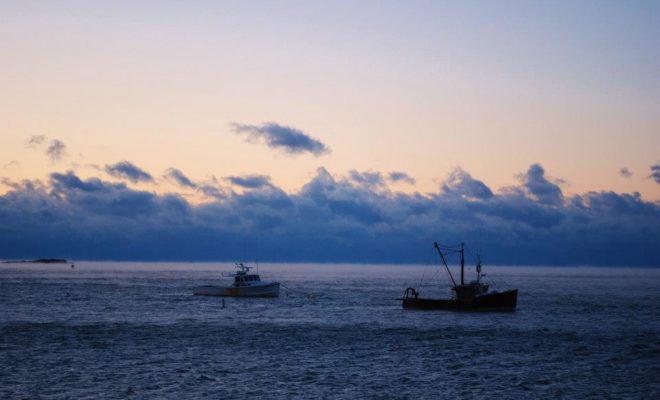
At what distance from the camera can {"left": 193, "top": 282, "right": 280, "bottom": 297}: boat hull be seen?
148m

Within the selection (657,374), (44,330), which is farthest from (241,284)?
(657,374)

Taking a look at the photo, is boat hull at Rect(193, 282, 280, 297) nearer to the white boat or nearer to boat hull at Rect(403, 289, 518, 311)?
the white boat

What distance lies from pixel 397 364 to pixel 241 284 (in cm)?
9170

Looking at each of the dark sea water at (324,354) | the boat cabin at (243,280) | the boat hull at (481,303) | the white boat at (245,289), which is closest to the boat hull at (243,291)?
the white boat at (245,289)

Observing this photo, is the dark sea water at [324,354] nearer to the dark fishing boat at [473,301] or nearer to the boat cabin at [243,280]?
the dark fishing boat at [473,301]

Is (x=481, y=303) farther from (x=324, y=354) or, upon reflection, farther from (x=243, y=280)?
(x=243, y=280)

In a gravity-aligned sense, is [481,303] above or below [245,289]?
below

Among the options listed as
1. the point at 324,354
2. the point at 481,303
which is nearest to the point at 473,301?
the point at 481,303

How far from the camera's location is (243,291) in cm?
14738

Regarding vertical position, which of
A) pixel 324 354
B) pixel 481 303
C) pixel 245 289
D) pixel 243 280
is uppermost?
pixel 243 280

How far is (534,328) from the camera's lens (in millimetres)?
91312

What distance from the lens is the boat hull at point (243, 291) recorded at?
14750 cm

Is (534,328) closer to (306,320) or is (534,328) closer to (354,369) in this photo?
(306,320)

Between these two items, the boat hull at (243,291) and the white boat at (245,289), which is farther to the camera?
the white boat at (245,289)
